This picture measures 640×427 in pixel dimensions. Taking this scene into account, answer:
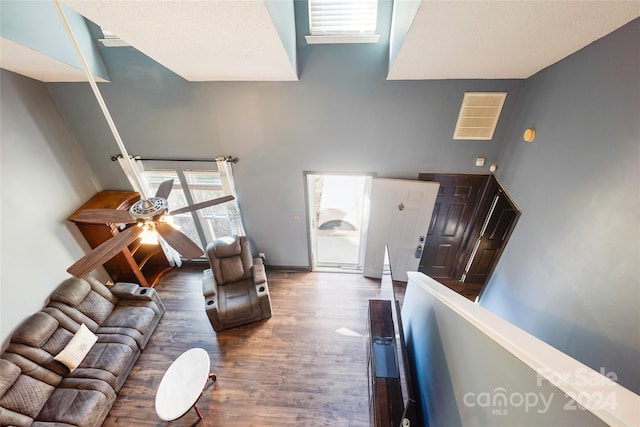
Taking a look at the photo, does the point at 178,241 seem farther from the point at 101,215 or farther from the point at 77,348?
the point at 77,348

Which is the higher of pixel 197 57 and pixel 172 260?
pixel 197 57

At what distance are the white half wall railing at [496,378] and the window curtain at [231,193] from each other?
9.64 ft

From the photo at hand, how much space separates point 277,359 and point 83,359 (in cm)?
230

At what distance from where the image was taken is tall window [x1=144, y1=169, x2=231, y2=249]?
3.97m

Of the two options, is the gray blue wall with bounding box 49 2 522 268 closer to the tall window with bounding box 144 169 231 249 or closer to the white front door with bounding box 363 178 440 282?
the white front door with bounding box 363 178 440 282

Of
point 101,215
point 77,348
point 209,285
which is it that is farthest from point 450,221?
point 77,348

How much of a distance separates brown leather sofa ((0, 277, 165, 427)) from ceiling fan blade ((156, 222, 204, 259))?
2.42 meters

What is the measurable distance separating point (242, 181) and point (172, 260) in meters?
2.18

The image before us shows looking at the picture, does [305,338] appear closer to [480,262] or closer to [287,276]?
[287,276]

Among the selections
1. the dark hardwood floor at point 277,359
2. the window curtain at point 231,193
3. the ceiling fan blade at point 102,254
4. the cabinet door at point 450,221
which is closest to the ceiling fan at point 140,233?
the ceiling fan blade at point 102,254

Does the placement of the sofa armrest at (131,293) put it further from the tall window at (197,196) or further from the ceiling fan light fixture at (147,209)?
the ceiling fan light fixture at (147,209)

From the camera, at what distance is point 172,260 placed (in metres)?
4.65

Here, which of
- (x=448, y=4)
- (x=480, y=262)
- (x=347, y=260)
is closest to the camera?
(x=448, y=4)

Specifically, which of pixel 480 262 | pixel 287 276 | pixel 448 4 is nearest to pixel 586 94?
pixel 448 4
